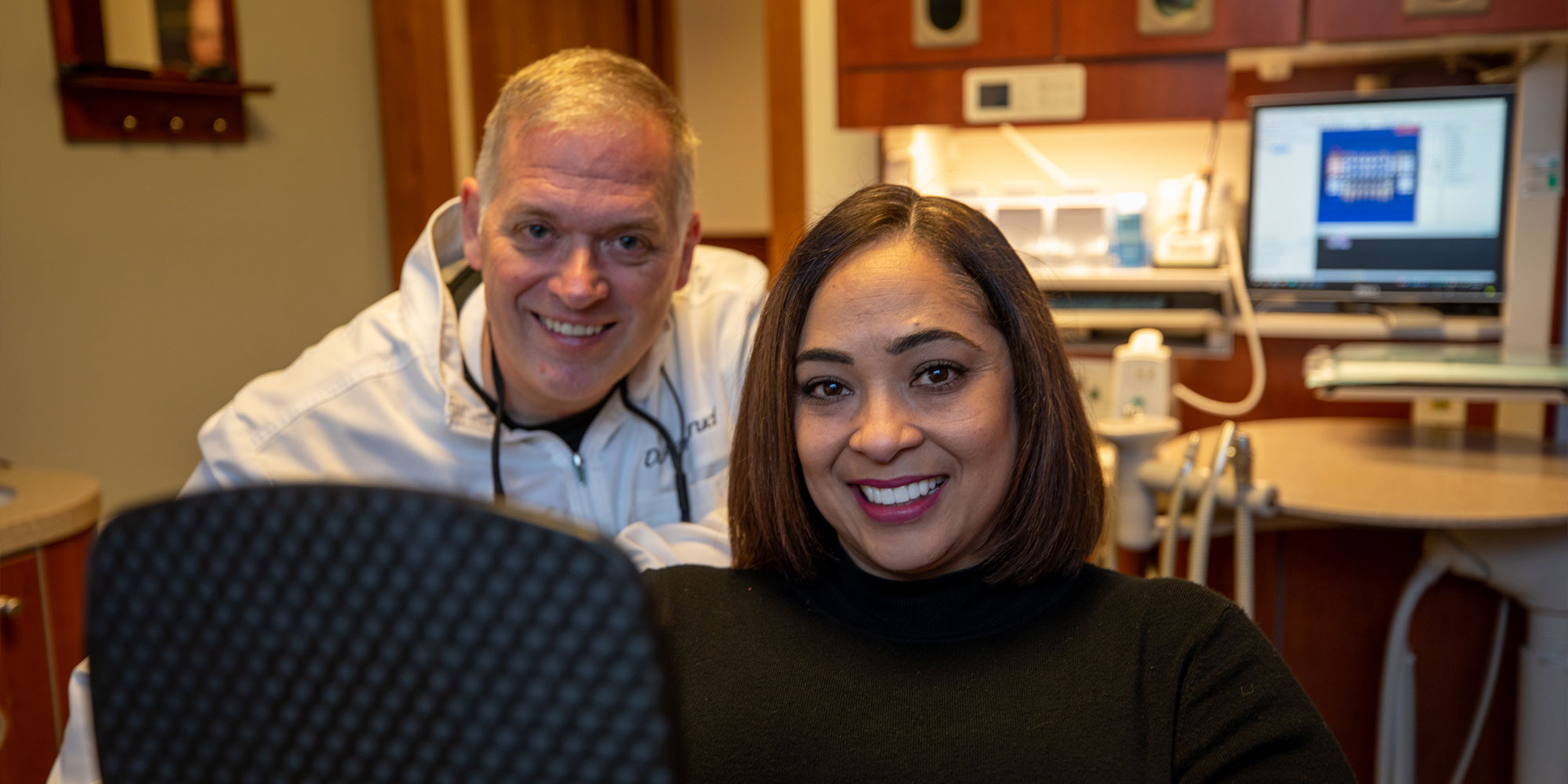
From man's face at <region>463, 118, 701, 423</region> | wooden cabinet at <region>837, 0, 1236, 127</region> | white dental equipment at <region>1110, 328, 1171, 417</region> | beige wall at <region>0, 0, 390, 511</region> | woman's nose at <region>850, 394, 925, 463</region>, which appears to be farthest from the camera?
wooden cabinet at <region>837, 0, 1236, 127</region>

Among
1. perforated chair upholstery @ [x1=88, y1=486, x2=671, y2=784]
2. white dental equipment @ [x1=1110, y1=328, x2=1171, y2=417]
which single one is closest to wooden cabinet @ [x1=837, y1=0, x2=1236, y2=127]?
white dental equipment @ [x1=1110, y1=328, x2=1171, y2=417]

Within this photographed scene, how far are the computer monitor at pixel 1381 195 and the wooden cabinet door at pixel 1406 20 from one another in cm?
14

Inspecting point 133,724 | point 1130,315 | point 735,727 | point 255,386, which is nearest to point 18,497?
point 255,386

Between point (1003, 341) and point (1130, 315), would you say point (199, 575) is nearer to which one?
point (1003, 341)

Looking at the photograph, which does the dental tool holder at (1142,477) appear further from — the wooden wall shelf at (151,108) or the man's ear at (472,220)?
the wooden wall shelf at (151,108)

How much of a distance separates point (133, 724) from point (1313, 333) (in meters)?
2.72

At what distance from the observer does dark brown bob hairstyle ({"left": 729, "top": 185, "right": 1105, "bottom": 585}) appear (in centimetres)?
104

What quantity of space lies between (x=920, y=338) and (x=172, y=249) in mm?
1984

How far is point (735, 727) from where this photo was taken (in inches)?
37.5

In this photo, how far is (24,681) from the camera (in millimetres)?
1649

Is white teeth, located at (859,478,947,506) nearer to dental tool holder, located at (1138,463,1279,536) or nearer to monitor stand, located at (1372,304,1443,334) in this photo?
dental tool holder, located at (1138,463,1279,536)

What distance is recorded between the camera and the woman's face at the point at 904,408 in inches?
39.8

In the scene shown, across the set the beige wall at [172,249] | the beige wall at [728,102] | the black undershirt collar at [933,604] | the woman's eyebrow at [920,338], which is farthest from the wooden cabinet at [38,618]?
the beige wall at [728,102]

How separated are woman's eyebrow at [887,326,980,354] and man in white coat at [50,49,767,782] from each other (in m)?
0.46
